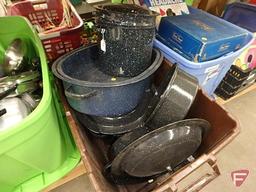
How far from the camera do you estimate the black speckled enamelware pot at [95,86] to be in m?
0.63

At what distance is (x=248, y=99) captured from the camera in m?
1.38

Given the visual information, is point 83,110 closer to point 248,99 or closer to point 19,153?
point 19,153

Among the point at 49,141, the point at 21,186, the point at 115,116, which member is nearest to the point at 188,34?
the point at 115,116

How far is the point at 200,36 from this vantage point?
801 mm

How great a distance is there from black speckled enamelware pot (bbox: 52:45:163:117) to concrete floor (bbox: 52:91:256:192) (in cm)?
44

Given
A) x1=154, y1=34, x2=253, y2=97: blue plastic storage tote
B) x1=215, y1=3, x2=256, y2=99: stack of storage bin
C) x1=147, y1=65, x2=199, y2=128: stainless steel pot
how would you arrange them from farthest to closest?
x1=215, y1=3, x2=256, y2=99: stack of storage bin < x1=154, y1=34, x2=253, y2=97: blue plastic storage tote < x1=147, y1=65, x2=199, y2=128: stainless steel pot

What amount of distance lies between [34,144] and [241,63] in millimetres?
1118

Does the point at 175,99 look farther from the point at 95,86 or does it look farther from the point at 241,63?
the point at 241,63

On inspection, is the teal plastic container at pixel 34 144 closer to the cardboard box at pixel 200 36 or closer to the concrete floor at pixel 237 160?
the concrete floor at pixel 237 160

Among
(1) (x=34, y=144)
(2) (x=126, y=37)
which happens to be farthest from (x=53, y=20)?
(1) (x=34, y=144)
